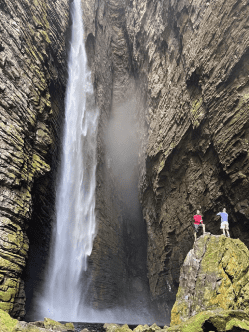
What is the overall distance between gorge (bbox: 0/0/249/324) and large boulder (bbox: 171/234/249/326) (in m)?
4.29

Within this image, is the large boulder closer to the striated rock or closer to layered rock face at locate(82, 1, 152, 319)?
the striated rock

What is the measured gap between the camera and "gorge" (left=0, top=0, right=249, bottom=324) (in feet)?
39.0

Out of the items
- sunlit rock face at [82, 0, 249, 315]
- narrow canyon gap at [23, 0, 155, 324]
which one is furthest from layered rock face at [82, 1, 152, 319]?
sunlit rock face at [82, 0, 249, 315]

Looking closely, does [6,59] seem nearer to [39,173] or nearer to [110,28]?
[39,173]

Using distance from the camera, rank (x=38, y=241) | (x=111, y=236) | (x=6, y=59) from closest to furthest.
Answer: (x=6, y=59), (x=38, y=241), (x=111, y=236)

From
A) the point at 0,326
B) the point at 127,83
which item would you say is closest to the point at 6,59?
the point at 0,326

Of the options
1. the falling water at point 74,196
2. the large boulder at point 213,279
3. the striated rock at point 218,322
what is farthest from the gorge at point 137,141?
the striated rock at point 218,322

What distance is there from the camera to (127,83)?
109ft

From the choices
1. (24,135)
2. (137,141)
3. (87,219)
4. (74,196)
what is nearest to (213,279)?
(24,135)

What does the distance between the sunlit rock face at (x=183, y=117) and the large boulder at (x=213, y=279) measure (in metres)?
4.13

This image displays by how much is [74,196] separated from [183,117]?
11559mm

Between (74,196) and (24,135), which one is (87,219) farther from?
(24,135)

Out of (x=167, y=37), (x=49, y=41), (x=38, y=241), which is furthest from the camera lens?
(x=167, y=37)

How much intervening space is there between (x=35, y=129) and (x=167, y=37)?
1289 centimetres
